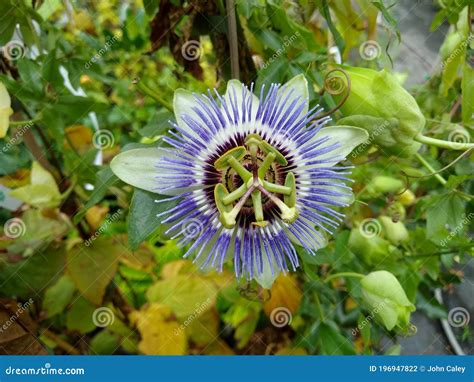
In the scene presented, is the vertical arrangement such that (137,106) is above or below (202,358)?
above

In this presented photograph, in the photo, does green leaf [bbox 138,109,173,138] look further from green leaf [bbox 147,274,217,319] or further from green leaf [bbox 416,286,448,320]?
green leaf [bbox 416,286,448,320]

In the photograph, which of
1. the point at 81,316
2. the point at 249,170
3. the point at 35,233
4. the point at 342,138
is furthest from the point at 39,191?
the point at 342,138

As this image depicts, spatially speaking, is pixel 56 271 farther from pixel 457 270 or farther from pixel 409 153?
pixel 457 270

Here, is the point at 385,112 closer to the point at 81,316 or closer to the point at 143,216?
the point at 143,216

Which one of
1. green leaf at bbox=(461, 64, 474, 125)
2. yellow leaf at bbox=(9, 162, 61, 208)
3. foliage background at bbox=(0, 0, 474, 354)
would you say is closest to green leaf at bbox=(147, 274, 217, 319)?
foliage background at bbox=(0, 0, 474, 354)

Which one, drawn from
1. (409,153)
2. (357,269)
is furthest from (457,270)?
(409,153)
